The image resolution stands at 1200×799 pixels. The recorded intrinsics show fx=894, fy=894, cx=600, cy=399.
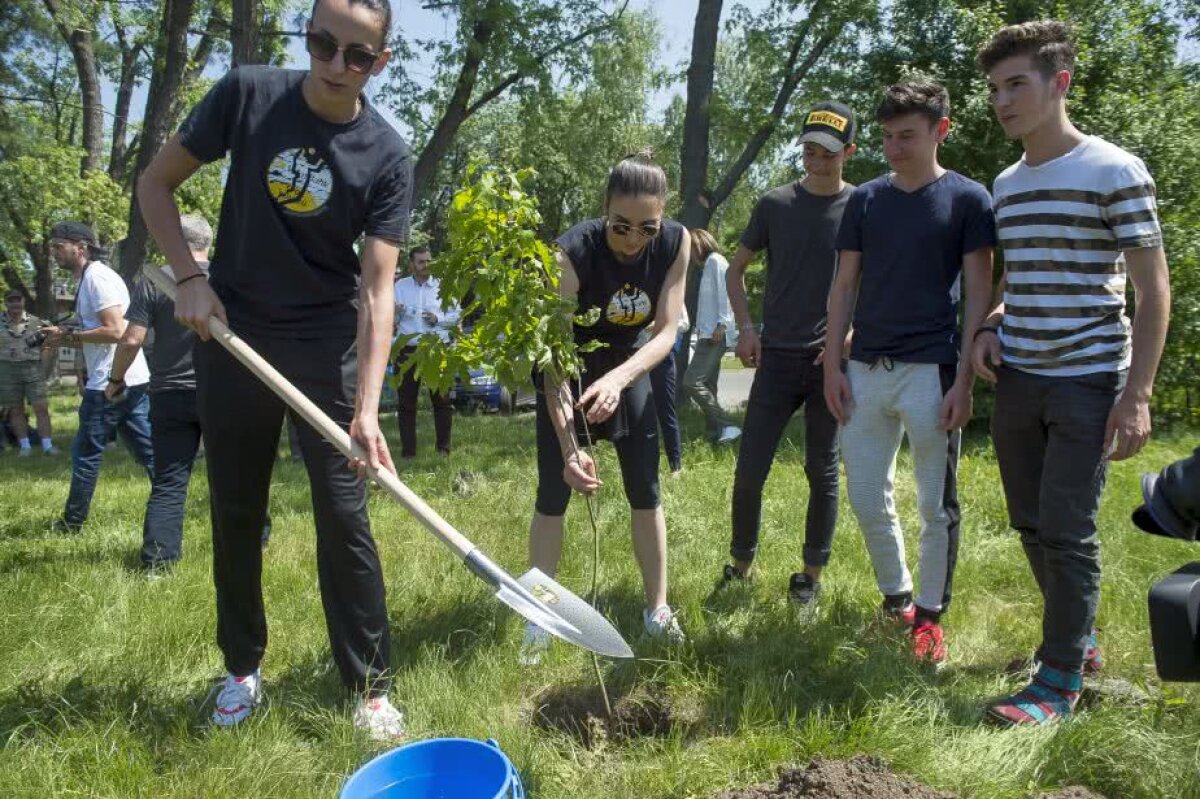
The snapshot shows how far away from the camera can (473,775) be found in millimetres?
2242

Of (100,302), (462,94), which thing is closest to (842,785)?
(100,302)

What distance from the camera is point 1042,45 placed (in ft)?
9.04

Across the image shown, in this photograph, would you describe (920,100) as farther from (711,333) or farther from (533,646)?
(711,333)

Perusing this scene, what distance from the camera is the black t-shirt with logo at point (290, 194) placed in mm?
2621

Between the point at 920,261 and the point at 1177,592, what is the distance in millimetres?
1940

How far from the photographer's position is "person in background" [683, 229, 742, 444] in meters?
7.43

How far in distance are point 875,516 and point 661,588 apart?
0.87m

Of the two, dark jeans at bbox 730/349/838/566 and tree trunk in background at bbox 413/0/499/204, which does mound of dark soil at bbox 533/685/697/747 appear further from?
tree trunk in background at bbox 413/0/499/204

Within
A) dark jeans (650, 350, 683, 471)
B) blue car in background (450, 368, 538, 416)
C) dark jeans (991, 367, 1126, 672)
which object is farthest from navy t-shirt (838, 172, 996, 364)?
blue car in background (450, 368, 538, 416)

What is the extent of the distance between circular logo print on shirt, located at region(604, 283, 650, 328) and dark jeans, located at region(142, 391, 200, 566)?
2498mm

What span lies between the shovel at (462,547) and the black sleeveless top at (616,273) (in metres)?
1.09

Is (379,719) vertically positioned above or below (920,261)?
below

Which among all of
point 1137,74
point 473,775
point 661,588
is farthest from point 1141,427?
point 1137,74

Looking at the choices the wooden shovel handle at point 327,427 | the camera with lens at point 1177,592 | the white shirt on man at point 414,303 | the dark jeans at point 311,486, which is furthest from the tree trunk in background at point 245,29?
the camera with lens at point 1177,592
